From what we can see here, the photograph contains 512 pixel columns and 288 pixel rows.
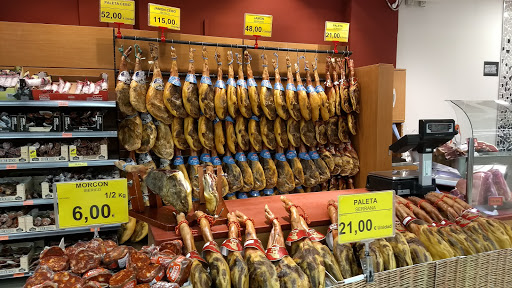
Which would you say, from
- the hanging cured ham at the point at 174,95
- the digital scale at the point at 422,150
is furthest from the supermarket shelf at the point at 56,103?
the digital scale at the point at 422,150

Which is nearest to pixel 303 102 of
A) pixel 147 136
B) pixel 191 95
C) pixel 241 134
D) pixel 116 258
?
pixel 241 134

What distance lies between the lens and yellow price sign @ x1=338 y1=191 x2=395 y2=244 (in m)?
1.43

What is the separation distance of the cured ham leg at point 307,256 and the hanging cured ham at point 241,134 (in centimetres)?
213

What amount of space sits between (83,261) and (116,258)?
112 millimetres

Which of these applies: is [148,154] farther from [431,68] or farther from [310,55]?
[431,68]

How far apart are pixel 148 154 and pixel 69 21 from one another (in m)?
2.04

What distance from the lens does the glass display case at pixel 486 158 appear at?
2.18m

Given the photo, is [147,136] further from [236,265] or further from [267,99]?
[236,265]

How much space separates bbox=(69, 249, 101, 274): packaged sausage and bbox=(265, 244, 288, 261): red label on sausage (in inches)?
25.1

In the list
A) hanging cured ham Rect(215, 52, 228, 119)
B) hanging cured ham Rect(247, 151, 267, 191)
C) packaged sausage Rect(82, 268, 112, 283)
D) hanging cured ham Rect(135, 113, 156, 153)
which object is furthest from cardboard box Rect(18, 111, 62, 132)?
packaged sausage Rect(82, 268, 112, 283)

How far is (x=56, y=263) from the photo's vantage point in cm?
133

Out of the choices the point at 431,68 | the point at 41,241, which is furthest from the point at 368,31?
the point at 41,241

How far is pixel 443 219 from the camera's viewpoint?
1882mm

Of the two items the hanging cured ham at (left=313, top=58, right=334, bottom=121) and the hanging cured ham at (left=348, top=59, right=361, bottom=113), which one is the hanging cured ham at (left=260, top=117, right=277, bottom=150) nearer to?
the hanging cured ham at (left=313, top=58, right=334, bottom=121)
